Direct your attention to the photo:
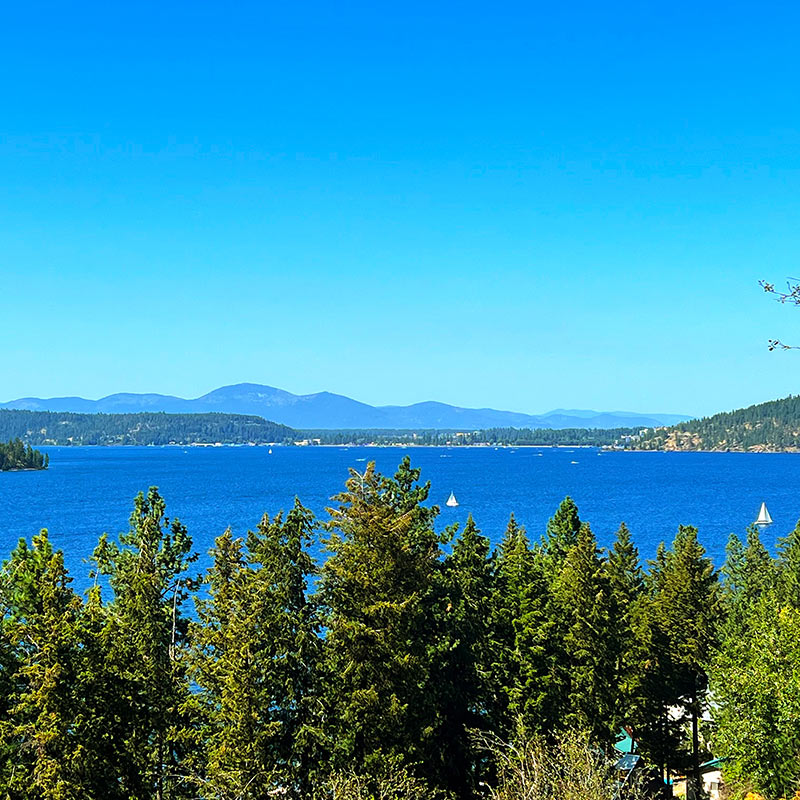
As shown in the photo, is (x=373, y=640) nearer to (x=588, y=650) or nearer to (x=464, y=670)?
(x=464, y=670)

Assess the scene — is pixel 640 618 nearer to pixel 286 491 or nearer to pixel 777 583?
pixel 777 583

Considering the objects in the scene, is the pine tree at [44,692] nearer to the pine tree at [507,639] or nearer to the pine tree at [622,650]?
the pine tree at [507,639]

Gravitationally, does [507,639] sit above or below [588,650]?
above

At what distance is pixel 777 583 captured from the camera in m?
45.9

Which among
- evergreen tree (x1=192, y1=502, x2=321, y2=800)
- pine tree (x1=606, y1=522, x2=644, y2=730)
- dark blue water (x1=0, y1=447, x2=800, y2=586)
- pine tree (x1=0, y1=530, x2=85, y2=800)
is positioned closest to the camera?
pine tree (x1=0, y1=530, x2=85, y2=800)

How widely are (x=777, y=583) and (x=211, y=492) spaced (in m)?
122

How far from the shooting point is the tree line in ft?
72.7

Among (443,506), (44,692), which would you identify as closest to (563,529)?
(44,692)

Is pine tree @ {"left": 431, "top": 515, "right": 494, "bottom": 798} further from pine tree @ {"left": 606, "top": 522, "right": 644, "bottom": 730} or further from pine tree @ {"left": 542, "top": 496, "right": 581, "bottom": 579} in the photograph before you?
pine tree @ {"left": 542, "top": 496, "right": 581, "bottom": 579}

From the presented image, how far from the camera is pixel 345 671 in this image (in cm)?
2434

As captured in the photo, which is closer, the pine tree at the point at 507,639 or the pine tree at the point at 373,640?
the pine tree at the point at 373,640

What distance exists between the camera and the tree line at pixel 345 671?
2216 centimetres

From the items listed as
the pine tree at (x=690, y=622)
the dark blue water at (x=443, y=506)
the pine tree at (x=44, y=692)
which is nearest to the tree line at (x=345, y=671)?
the pine tree at (x=44, y=692)

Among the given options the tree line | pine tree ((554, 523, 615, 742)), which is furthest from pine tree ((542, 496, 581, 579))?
pine tree ((554, 523, 615, 742))
